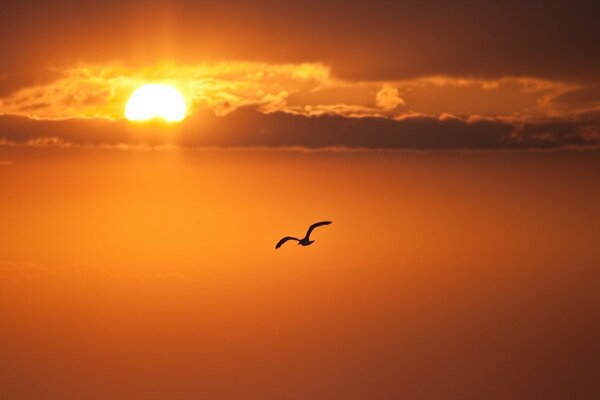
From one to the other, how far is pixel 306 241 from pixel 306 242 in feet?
1.46

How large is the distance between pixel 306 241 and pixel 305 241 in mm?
325

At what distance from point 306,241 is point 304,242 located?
27 cm

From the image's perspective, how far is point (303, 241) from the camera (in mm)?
100312

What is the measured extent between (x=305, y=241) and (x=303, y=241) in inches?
8.6

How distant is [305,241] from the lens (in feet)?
329

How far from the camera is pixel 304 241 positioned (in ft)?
328

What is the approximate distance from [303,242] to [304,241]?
28 cm

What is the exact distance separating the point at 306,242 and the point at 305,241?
2.48ft

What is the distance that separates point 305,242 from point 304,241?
1.68 ft

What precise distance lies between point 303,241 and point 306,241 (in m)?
0.51

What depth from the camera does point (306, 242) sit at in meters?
99.4

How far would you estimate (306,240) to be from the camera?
100 metres

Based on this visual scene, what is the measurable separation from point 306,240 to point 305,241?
278mm

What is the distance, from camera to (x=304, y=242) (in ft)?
327
